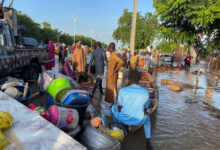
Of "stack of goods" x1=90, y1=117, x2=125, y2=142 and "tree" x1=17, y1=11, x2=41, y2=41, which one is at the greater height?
"tree" x1=17, y1=11, x2=41, y2=41

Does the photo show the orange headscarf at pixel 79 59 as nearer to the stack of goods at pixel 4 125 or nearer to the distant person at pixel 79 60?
the distant person at pixel 79 60

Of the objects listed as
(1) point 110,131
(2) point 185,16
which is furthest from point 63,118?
(2) point 185,16

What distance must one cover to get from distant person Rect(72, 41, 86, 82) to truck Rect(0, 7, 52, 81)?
5.28 feet

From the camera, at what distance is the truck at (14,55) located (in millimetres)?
5723

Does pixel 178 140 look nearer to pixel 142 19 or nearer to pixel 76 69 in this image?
pixel 76 69

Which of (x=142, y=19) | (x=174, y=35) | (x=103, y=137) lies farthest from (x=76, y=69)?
(x=142, y=19)

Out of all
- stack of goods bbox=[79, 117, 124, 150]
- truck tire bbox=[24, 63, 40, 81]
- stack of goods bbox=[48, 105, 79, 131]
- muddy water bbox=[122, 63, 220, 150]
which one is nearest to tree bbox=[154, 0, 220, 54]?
muddy water bbox=[122, 63, 220, 150]

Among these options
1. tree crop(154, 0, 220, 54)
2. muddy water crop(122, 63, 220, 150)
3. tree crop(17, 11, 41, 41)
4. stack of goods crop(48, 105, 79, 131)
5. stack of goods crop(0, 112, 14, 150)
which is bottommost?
muddy water crop(122, 63, 220, 150)

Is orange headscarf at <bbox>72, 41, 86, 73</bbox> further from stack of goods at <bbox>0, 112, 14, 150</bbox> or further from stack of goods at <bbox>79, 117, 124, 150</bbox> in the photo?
stack of goods at <bbox>0, 112, 14, 150</bbox>

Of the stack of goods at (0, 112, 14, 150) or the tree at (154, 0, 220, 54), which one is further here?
the tree at (154, 0, 220, 54)

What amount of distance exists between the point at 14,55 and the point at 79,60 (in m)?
2.45

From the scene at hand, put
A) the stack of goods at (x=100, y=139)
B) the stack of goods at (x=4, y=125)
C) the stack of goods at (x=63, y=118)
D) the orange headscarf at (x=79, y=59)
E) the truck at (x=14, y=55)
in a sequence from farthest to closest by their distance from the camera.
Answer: the orange headscarf at (x=79, y=59), the truck at (x=14, y=55), the stack of goods at (x=63, y=118), the stack of goods at (x=100, y=139), the stack of goods at (x=4, y=125)

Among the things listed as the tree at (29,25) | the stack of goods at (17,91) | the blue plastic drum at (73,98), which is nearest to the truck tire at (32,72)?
the stack of goods at (17,91)

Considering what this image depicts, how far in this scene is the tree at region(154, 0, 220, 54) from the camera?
4.92m
